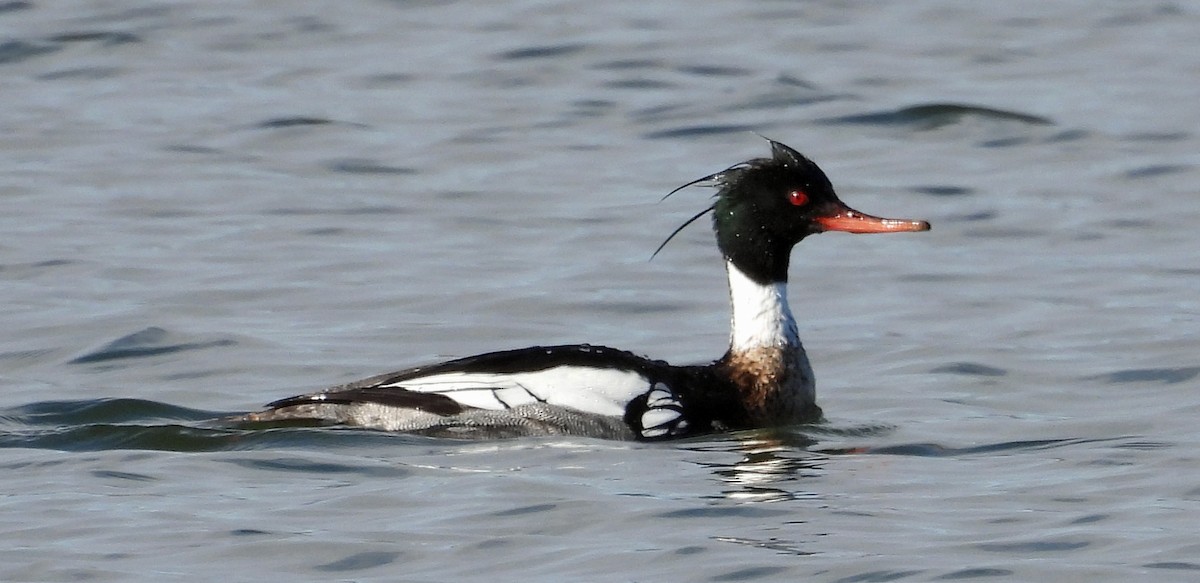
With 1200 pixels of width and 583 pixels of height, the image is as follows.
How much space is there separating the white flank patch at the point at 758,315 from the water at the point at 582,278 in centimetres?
47

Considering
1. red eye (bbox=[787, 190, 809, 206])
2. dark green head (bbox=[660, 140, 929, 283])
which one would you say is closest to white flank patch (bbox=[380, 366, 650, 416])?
dark green head (bbox=[660, 140, 929, 283])

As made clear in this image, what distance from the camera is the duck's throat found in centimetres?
934

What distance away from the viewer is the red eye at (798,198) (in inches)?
380

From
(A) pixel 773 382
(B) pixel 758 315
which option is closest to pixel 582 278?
(B) pixel 758 315

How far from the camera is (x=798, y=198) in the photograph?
966 centimetres

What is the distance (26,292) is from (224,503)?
4679 mm

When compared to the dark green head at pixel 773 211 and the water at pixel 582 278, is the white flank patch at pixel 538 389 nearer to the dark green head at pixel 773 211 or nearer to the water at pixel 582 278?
the water at pixel 582 278

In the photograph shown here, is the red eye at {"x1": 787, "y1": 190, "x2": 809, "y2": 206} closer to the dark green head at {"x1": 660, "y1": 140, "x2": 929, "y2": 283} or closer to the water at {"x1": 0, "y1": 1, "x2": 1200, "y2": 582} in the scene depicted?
the dark green head at {"x1": 660, "y1": 140, "x2": 929, "y2": 283}

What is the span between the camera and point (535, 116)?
17.0m

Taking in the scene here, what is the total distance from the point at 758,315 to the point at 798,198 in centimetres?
55

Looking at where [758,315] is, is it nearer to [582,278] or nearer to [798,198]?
[798,198]

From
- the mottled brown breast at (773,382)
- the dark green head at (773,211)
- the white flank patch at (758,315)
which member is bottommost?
the mottled brown breast at (773,382)

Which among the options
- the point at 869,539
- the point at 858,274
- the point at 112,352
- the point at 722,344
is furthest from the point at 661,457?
the point at 858,274

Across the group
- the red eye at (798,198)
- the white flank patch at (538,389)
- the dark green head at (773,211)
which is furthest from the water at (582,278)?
the red eye at (798,198)
